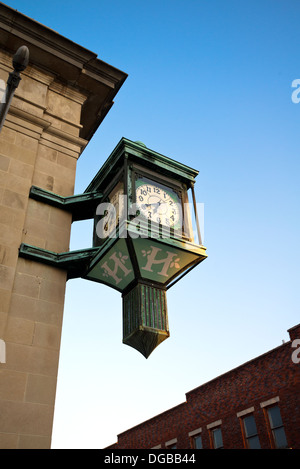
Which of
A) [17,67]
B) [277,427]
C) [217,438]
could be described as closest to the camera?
[17,67]

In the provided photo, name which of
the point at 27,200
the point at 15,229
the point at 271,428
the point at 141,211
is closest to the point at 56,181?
the point at 27,200

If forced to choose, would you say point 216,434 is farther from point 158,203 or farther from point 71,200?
point 158,203

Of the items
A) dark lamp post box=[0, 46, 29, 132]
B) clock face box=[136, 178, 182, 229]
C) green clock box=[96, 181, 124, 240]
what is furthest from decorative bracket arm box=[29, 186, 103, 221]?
dark lamp post box=[0, 46, 29, 132]

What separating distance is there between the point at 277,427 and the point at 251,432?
5.85 ft

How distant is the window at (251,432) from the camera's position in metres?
21.9

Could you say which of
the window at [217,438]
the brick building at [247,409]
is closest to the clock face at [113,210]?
the brick building at [247,409]

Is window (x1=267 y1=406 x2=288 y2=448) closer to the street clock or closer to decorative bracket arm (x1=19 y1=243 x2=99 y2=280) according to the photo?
the street clock

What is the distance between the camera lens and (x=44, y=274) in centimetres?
671

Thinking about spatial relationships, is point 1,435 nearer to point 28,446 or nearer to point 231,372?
point 28,446

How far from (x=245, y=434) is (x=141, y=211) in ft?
63.9

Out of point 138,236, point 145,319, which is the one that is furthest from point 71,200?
point 145,319

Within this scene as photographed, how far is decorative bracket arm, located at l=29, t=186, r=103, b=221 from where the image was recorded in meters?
7.44

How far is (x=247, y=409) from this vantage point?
22.7 m

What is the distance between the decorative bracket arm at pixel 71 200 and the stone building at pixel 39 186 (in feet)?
0.34
